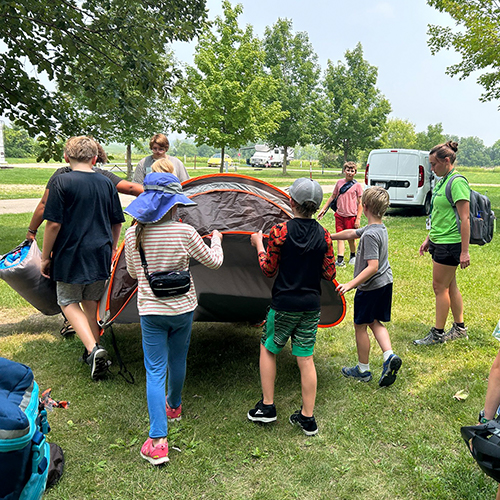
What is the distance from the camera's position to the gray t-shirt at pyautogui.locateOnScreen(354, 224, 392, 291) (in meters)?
3.93

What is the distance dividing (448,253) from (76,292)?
3.52 meters

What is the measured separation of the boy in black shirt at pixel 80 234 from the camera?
390 centimetres

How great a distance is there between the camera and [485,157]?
150m

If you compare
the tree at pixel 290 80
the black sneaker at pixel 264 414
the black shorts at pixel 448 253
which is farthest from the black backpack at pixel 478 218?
the tree at pixel 290 80

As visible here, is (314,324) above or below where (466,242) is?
below

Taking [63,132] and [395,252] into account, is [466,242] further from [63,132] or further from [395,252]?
[63,132]

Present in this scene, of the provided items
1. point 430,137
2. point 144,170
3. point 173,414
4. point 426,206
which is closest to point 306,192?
point 173,414

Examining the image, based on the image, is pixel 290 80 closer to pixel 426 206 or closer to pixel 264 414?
pixel 426 206

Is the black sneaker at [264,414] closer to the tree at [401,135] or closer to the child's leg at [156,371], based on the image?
the child's leg at [156,371]

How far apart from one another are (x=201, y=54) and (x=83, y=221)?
80.8 ft

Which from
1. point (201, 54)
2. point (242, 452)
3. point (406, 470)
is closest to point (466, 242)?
point (406, 470)

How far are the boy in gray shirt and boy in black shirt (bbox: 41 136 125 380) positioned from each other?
1.98 m

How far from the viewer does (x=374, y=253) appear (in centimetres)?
392

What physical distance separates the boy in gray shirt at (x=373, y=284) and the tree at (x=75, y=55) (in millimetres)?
5213
